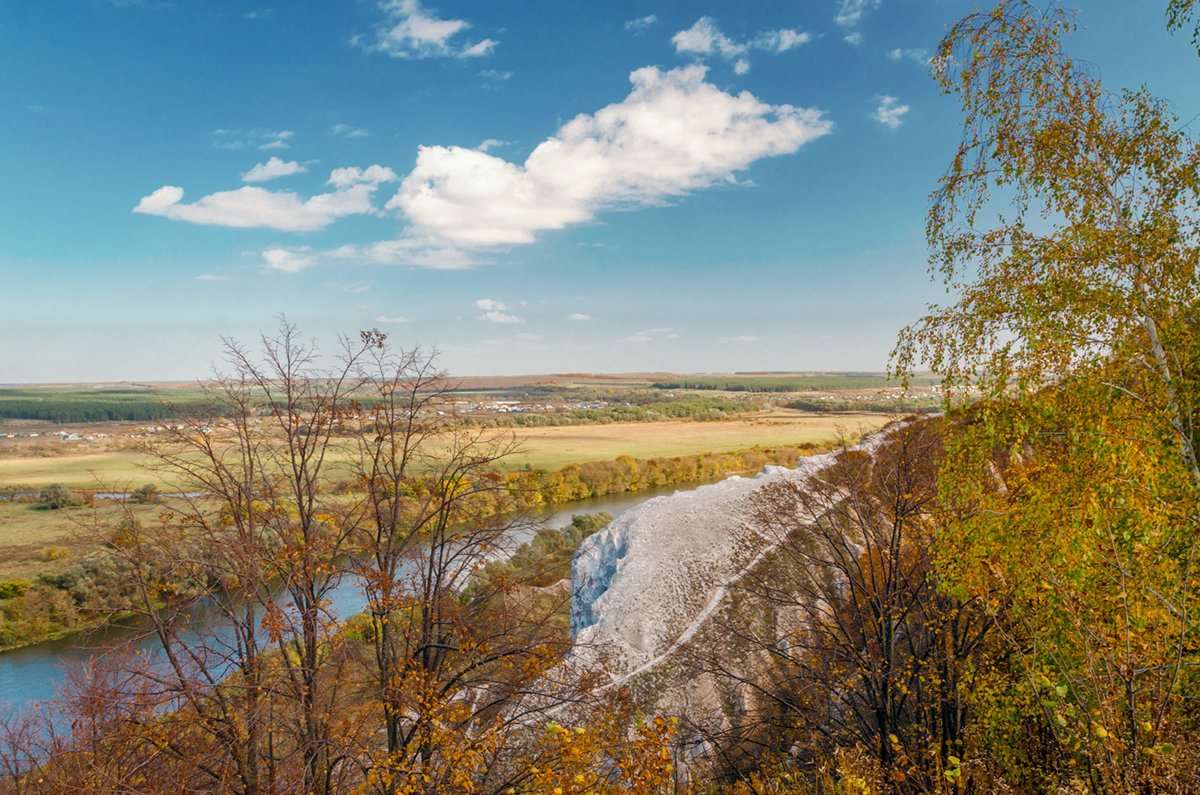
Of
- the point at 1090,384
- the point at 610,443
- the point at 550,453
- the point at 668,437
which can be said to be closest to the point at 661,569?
the point at 1090,384

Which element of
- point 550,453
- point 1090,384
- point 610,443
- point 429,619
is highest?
point 1090,384

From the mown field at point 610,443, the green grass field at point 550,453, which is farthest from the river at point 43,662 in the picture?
the mown field at point 610,443

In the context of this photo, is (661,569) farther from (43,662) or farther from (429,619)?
(43,662)

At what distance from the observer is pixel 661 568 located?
25.0 meters

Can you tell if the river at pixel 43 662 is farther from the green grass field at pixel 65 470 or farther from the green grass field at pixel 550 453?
the green grass field at pixel 65 470

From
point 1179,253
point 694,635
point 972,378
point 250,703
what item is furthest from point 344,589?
point 1179,253

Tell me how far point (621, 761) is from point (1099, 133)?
34.8 ft

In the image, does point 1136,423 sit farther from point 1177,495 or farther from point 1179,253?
point 1179,253

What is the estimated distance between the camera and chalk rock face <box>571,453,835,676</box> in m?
22.0

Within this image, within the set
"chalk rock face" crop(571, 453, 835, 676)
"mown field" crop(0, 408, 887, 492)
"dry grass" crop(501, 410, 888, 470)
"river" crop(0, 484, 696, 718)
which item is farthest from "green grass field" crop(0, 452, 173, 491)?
"chalk rock face" crop(571, 453, 835, 676)

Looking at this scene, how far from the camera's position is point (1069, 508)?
318 inches

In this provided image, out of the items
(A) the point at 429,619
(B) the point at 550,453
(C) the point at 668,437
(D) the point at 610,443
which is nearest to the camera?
(A) the point at 429,619

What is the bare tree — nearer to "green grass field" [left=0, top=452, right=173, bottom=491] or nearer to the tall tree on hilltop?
the tall tree on hilltop

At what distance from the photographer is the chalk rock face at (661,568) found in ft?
72.0
